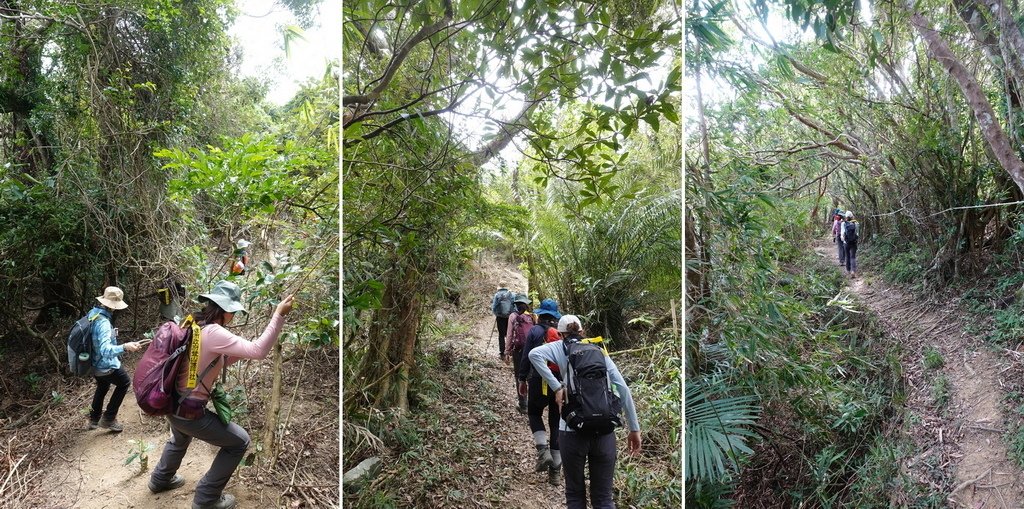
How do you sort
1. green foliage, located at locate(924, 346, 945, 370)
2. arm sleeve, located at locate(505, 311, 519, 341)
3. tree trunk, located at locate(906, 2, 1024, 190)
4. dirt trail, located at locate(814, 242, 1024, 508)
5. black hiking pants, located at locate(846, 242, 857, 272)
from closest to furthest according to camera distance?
1. arm sleeve, located at locate(505, 311, 519, 341)
2. dirt trail, located at locate(814, 242, 1024, 508)
3. tree trunk, located at locate(906, 2, 1024, 190)
4. green foliage, located at locate(924, 346, 945, 370)
5. black hiking pants, located at locate(846, 242, 857, 272)

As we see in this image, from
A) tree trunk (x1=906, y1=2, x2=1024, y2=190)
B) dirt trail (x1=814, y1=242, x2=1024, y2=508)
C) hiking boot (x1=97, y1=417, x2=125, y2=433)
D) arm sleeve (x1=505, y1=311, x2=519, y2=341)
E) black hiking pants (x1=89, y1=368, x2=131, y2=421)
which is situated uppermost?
tree trunk (x1=906, y1=2, x2=1024, y2=190)

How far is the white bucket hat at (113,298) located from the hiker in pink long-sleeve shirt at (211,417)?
64cm

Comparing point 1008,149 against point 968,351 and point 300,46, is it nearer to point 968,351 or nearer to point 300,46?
point 968,351

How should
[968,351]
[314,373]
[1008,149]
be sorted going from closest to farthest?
[314,373] → [1008,149] → [968,351]

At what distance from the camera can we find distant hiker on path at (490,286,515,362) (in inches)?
50.0

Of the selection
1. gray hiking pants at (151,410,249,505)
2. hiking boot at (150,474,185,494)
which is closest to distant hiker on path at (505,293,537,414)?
gray hiking pants at (151,410,249,505)

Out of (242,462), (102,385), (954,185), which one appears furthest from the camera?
(954,185)

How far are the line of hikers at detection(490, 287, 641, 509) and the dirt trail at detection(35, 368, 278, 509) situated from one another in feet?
3.48

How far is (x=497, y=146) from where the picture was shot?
47.4 inches

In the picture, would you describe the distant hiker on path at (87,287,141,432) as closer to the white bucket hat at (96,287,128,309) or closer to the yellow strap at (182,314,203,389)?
the white bucket hat at (96,287,128,309)

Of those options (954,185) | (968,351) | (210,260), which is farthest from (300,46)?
(954,185)

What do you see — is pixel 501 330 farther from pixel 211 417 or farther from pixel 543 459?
pixel 211 417

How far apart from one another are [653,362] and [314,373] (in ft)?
3.37

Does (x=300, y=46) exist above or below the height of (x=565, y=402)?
above
